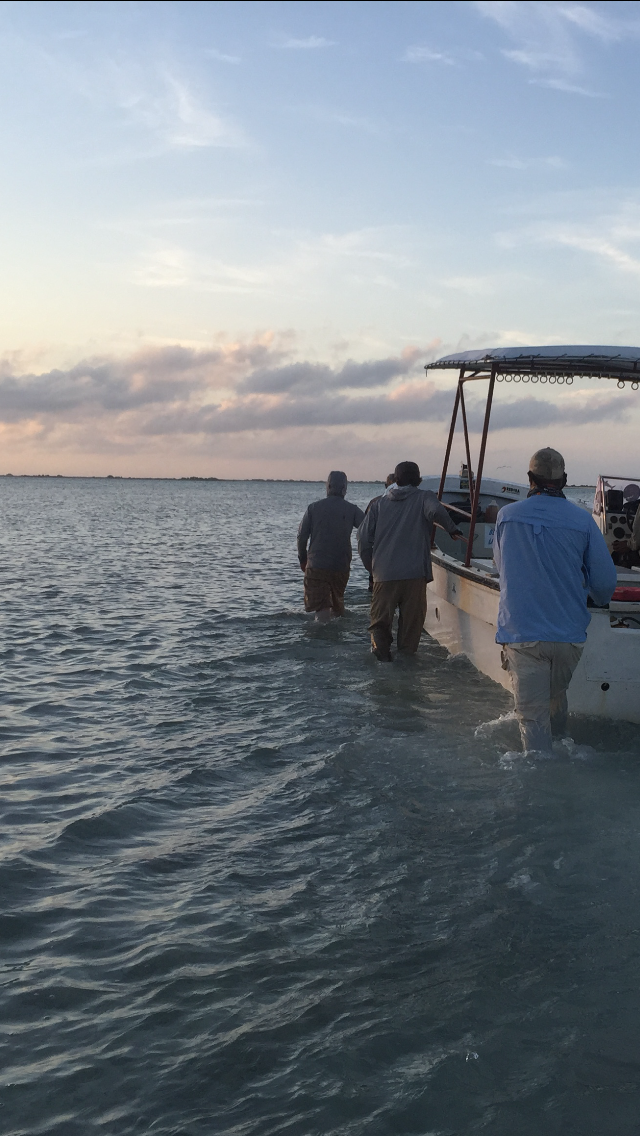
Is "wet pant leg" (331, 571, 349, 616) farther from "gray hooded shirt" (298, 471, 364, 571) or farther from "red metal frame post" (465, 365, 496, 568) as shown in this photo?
"red metal frame post" (465, 365, 496, 568)

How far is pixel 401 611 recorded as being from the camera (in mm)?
9961

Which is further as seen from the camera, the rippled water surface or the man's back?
the man's back

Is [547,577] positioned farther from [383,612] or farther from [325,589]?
[325,589]

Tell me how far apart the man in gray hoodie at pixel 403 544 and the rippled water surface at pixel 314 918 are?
1.16 m

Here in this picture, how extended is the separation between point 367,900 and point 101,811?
2053mm

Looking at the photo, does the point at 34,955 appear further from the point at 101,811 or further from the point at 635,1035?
the point at 635,1035

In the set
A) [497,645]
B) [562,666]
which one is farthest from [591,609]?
[497,645]

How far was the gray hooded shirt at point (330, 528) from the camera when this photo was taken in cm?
1167

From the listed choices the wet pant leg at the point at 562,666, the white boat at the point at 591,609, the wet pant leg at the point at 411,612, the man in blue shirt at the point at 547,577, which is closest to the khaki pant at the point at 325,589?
the white boat at the point at 591,609

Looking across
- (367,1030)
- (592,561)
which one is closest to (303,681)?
(592,561)

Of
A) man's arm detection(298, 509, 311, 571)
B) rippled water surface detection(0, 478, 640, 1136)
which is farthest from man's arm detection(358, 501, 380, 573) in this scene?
man's arm detection(298, 509, 311, 571)

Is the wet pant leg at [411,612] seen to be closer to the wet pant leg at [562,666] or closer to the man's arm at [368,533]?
the man's arm at [368,533]

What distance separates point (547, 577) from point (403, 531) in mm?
3729

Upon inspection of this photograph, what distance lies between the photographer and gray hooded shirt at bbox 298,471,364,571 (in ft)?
38.3
